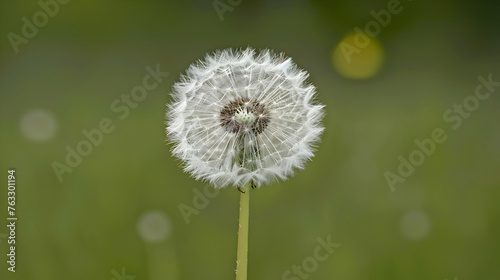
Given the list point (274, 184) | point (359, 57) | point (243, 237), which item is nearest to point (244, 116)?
point (243, 237)

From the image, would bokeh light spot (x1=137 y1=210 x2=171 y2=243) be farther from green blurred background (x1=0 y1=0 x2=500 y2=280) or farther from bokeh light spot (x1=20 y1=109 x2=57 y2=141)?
bokeh light spot (x1=20 y1=109 x2=57 y2=141)

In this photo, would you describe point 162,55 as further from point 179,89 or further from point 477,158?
point 477,158

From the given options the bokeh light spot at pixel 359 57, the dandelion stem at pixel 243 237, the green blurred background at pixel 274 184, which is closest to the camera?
the dandelion stem at pixel 243 237

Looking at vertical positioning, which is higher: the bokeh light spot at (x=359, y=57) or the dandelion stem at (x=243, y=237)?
the bokeh light spot at (x=359, y=57)

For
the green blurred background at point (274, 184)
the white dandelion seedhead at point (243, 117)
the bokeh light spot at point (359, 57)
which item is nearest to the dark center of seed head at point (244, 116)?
the white dandelion seedhead at point (243, 117)

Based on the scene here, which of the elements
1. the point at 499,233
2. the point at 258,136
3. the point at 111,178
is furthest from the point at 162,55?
the point at 499,233

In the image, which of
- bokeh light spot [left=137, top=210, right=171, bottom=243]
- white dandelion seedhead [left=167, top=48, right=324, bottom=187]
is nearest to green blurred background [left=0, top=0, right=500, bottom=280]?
bokeh light spot [left=137, top=210, right=171, bottom=243]

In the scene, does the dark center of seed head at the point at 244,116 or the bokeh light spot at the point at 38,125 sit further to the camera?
the bokeh light spot at the point at 38,125

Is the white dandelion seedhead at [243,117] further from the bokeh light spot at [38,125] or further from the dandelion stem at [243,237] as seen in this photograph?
the bokeh light spot at [38,125]
